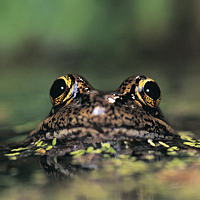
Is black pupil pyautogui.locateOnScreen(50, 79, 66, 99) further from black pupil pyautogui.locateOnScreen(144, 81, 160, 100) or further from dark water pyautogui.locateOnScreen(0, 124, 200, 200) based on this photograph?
black pupil pyautogui.locateOnScreen(144, 81, 160, 100)

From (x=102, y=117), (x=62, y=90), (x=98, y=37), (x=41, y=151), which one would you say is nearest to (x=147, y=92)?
(x=102, y=117)

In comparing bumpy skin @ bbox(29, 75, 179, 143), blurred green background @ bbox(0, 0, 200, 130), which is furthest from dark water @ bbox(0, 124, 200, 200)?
blurred green background @ bbox(0, 0, 200, 130)

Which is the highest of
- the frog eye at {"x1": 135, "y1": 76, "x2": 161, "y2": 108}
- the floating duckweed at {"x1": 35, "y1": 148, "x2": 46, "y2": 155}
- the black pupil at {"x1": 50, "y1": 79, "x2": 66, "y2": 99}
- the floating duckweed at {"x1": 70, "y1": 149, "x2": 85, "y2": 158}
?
the black pupil at {"x1": 50, "y1": 79, "x2": 66, "y2": 99}

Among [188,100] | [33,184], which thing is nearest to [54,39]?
[188,100]

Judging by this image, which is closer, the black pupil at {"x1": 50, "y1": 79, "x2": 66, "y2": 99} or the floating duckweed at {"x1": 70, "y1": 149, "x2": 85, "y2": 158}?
the floating duckweed at {"x1": 70, "y1": 149, "x2": 85, "y2": 158}

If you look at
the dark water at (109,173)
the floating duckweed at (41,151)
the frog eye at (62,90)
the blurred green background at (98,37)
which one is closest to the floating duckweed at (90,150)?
the dark water at (109,173)

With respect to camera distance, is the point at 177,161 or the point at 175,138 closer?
the point at 177,161

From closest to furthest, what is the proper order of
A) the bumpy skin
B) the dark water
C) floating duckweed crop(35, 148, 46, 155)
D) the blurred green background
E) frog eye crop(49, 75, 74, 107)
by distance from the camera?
the dark water
the bumpy skin
floating duckweed crop(35, 148, 46, 155)
frog eye crop(49, 75, 74, 107)
the blurred green background

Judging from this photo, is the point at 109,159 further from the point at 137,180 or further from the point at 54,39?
the point at 54,39
